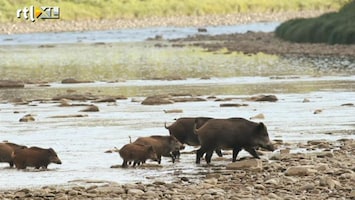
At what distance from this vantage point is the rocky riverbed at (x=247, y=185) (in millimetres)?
13766

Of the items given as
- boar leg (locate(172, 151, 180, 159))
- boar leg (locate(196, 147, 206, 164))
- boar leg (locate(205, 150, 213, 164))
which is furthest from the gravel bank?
boar leg (locate(205, 150, 213, 164))

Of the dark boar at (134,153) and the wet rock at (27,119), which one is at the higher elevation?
the dark boar at (134,153)

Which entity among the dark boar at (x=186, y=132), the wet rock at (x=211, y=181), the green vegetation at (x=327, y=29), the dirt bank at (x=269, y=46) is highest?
the green vegetation at (x=327, y=29)

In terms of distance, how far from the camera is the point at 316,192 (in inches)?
539

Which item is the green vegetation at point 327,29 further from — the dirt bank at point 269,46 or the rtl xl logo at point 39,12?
the rtl xl logo at point 39,12

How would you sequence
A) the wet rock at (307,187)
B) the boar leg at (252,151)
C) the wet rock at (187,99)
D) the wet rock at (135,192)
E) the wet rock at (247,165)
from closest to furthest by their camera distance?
the wet rock at (307,187), the wet rock at (135,192), the wet rock at (247,165), the boar leg at (252,151), the wet rock at (187,99)

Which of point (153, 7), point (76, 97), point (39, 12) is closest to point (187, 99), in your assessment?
point (76, 97)

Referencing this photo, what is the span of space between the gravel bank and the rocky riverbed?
111191 millimetres

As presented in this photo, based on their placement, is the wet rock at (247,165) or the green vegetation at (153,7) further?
the green vegetation at (153,7)

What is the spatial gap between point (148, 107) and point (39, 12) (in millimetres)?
109878

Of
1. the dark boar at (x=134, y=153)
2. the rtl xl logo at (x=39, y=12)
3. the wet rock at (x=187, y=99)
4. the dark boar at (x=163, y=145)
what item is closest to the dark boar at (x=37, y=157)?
the dark boar at (x=134, y=153)

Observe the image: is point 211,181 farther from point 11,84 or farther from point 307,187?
point 11,84

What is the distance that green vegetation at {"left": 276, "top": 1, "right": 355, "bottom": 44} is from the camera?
2635 inches

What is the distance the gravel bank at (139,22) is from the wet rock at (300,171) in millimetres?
112025
